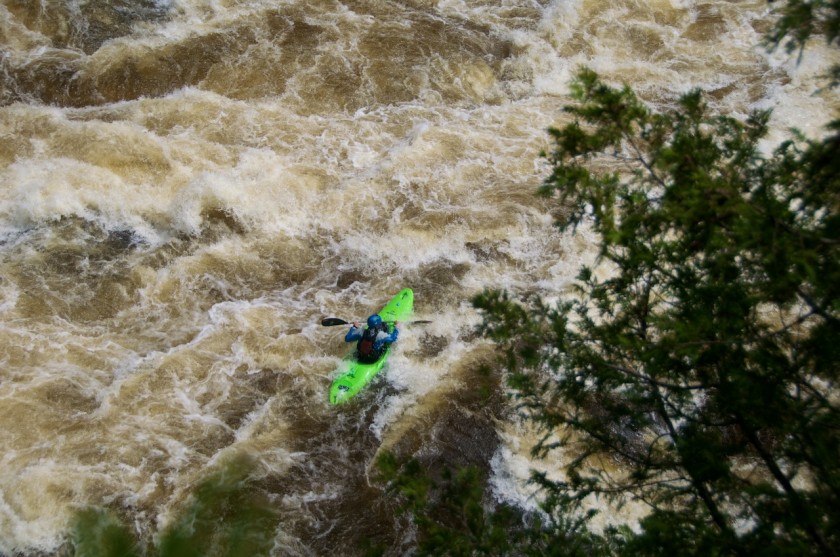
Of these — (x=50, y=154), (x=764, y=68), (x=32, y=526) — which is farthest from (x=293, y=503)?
(x=764, y=68)

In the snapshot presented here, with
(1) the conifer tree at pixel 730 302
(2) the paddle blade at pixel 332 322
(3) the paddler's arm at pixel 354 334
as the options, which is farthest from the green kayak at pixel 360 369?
(1) the conifer tree at pixel 730 302

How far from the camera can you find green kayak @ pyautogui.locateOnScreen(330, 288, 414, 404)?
7.87 meters

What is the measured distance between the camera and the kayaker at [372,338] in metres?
8.09

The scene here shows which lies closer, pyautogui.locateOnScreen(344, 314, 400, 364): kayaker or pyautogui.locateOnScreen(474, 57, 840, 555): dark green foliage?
pyautogui.locateOnScreen(474, 57, 840, 555): dark green foliage

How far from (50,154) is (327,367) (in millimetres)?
5362

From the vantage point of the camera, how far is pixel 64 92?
37.6 ft

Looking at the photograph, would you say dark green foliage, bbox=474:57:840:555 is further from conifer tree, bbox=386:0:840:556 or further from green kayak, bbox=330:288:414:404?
green kayak, bbox=330:288:414:404

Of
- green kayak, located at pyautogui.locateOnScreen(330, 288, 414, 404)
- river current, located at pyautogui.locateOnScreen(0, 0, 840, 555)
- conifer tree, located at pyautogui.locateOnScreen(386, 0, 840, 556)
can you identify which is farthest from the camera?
green kayak, located at pyautogui.locateOnScreen(330, 288, 414, 404)

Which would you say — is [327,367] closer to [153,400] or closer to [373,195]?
[153,400]

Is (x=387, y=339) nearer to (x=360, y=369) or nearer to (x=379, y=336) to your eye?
(x=379, y=336)

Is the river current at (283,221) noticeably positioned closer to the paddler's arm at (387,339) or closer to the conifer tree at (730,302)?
the paddler's arm at (387,339)

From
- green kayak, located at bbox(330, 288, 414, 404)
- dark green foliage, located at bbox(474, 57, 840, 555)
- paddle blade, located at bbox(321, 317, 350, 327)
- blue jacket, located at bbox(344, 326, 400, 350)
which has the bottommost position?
green kayak, located at bbox(330, 288, 414, 404)

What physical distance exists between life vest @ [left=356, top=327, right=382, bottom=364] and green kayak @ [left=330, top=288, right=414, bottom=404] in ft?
0.19

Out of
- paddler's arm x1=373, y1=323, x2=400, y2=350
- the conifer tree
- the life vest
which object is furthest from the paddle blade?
the conifer tree
